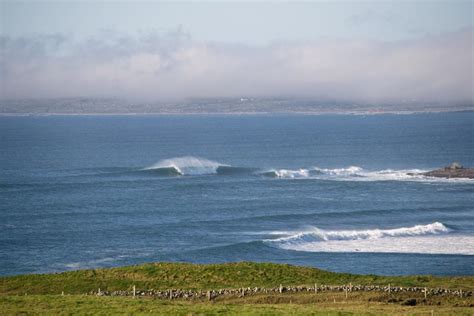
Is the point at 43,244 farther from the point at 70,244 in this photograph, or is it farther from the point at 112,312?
the point at 112,312

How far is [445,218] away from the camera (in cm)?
7556

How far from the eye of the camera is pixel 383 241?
2571 inches

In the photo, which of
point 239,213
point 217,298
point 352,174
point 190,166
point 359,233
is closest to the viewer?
point 217,298

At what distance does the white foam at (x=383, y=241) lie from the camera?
2434 inches

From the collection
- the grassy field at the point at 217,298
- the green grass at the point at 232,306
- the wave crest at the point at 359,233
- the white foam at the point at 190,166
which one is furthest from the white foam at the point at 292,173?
the green grass at the point at 232,306

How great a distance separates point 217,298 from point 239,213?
41.3 meters

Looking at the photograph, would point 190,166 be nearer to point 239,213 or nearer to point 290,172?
point 290,172

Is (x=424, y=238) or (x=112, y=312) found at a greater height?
(x=112, y=312)

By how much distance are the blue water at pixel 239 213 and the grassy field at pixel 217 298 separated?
10051mm

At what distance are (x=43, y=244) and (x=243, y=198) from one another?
32.2m

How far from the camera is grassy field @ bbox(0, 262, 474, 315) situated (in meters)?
32.8

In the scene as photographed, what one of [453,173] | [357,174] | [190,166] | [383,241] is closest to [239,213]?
[383,241]

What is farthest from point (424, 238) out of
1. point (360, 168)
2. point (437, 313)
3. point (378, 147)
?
point (378, 147)

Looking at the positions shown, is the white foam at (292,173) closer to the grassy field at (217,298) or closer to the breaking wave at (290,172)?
the breaking wave at (290,172)
